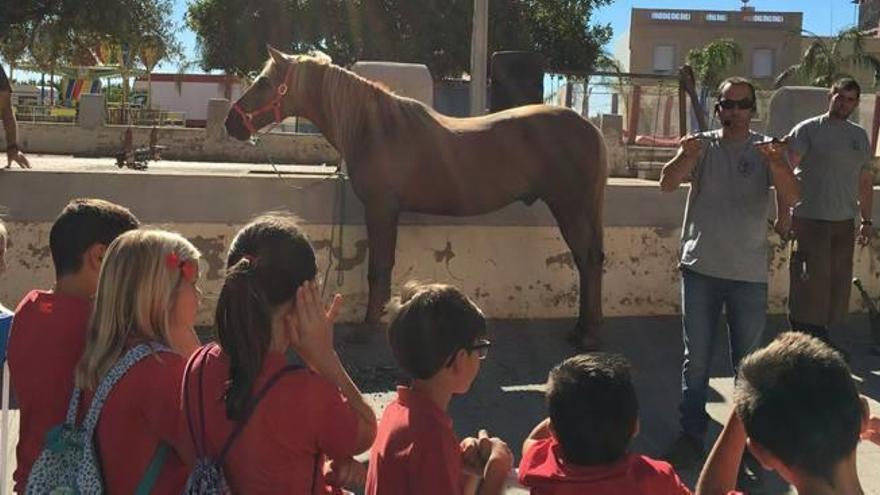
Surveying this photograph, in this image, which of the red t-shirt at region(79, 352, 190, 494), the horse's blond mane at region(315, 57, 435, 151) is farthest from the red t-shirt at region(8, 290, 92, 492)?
the horse's blond mane at region(315, 57, 435, 151)

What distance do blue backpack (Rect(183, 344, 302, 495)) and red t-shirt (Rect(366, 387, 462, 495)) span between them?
0.95ft

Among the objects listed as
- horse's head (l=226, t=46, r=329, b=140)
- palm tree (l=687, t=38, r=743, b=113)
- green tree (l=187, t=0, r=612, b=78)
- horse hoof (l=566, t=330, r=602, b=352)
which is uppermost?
palm tree (l=687, t=38, r=743, b=113)

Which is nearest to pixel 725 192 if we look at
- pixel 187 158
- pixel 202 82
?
pixel 187 158

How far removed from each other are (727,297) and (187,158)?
2144 cm

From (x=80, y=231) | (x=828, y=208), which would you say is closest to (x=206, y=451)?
(x=80, y=231)

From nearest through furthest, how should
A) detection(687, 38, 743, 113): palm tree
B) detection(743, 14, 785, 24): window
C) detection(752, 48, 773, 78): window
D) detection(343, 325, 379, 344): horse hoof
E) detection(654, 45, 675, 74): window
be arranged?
detection(343, 325, 379, 344): horse hoof, detection(687, 38, 743, 113): palm tree, detection(654, 45, 675, 74): window, detection(743, 14, 785, 24): window, detection(752, 48, 773, 78): window

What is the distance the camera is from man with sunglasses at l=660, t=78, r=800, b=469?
411 centimetres

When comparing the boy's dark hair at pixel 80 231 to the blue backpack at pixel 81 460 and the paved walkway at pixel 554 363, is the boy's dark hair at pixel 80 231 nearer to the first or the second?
the blue backpack at pixel 81 460

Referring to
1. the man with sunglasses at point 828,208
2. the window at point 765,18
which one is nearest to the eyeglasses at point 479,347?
the man with sunglasses at point 828,208

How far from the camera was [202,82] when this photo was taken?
2068 inches

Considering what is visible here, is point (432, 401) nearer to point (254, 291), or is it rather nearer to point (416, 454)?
point (416, 454)

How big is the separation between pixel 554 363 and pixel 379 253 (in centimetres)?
142

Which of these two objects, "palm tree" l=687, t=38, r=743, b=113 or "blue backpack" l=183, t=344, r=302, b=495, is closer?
"blue backpack" l=183, t=344, r=302, b=495

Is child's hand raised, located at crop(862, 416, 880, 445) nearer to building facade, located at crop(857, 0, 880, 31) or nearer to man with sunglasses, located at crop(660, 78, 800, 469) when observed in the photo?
man with sunglasses, located at crop(660, 78, 800, 469)
